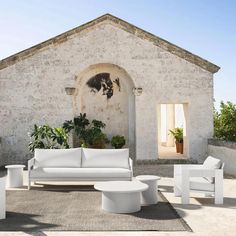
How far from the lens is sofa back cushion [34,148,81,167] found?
29.2 feet

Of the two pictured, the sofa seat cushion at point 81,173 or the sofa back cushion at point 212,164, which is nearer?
the sofa back cushion at point 212,164

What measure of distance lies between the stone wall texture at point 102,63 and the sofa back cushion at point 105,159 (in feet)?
15.6

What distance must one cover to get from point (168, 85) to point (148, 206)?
766cm

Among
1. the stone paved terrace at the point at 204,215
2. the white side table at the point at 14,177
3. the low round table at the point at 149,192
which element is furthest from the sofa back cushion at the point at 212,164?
the white side table at the point at 14,177

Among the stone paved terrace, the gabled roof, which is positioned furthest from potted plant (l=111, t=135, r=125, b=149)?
the stone paved terrace

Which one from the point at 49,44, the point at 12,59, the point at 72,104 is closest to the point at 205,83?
the point at 72,104

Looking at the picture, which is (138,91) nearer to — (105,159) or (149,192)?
(105,159)

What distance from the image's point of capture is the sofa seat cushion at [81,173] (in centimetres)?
830

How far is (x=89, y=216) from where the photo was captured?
19.5 feet

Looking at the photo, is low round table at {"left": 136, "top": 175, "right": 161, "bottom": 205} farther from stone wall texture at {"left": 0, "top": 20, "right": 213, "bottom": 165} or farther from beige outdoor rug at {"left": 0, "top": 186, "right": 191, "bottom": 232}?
stone wall texture at {"left": 0, "top": 20, "right": 213, "bottom": 165}

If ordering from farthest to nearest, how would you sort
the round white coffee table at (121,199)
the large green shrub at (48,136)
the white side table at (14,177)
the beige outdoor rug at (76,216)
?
the large green shrub at (48,136) < the white side table at (14,177) < the round white coffee table at (121,199) < the beige outdoor rug at (76,216)

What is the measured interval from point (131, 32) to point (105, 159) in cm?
659

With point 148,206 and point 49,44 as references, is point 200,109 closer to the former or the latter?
point 49,44

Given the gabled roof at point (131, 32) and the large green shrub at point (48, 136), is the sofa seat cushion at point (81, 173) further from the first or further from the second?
the gabled roof at point (131, 32)
